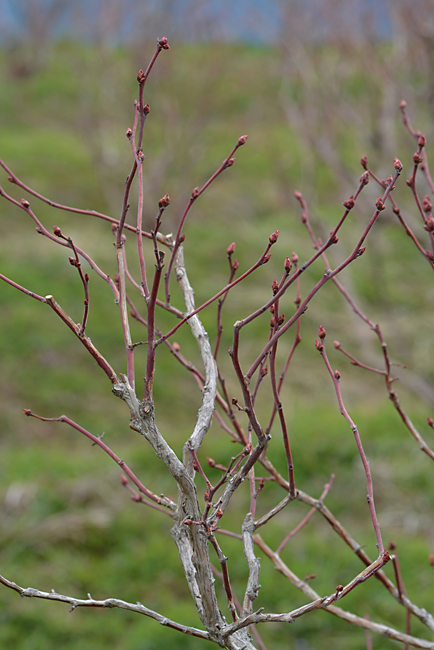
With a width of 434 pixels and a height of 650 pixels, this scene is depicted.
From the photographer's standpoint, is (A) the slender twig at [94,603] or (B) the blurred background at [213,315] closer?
(A) the slender twig at [94,603]

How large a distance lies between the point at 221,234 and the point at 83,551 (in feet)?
20.0

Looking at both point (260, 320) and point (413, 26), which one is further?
point (260, 320)

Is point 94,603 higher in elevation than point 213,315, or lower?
lower

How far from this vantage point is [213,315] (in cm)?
693

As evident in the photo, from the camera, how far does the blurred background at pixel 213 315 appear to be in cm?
370

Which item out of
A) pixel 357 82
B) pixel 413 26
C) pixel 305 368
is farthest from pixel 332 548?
pixel 357 82

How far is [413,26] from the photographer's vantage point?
14.4ft

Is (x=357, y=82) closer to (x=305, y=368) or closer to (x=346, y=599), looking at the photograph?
(x=305, y=368)

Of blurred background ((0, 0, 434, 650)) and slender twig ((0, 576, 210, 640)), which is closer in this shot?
slender twig ((0, 576, 210, 640))

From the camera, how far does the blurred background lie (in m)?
3.70

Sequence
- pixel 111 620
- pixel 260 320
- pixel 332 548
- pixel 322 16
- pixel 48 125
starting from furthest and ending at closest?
pixel 48 125, pixel 260 320, pixel 322 16, pixel 332 548, pixel 111 620

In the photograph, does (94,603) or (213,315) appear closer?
(94,603)

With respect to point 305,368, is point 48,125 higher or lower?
higher

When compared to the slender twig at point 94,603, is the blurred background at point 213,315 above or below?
above
